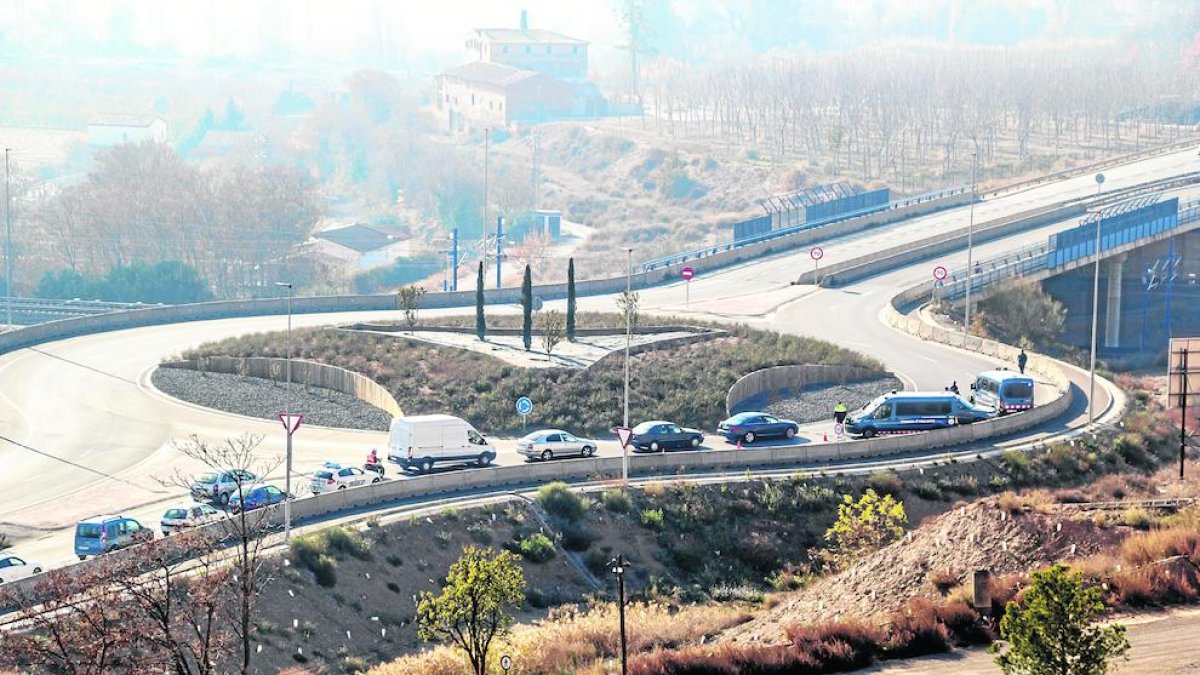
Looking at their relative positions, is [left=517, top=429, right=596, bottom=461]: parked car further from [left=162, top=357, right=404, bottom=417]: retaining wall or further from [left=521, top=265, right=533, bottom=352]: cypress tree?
[left=521, top=265, right=533, bottom=352]: cypress tree

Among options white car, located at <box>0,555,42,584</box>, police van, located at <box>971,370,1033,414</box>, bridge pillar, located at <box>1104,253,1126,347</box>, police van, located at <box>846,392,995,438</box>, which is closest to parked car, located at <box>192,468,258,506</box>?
Answer: white car, located at <box>0,555,42,584</box>

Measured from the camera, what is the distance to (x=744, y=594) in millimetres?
46500

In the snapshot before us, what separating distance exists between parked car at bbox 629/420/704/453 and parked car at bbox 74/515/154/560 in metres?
17.5

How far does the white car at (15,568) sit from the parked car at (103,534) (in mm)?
1285

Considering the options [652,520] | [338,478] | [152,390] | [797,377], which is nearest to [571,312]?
[797,377]

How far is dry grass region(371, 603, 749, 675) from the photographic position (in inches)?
1410

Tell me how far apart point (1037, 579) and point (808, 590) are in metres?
17.3

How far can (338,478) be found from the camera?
50844 mm

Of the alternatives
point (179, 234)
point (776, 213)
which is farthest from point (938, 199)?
point (179, 234)

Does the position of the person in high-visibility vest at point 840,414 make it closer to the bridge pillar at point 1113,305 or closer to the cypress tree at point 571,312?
the cypress tree at point 571,312

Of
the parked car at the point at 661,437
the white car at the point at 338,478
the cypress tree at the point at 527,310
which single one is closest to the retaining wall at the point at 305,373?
the cypress tree at the point at 527,310

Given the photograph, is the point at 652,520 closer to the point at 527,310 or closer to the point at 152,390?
the point at 527,310

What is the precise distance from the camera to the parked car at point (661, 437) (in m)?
56.0

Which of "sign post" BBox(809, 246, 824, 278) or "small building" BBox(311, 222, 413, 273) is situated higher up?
"sign post" BBox(809, 246, 824, 278)
